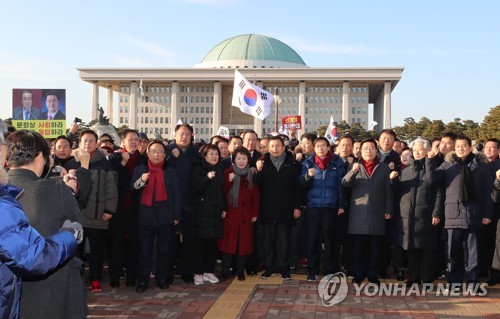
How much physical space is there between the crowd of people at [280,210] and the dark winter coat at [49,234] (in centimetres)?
288

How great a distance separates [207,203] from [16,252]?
499 cm

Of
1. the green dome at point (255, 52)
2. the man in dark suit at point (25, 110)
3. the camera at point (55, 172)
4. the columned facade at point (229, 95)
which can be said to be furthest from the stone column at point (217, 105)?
the camera at point (55, 172)

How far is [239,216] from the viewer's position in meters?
7.34

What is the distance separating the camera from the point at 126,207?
6.97m

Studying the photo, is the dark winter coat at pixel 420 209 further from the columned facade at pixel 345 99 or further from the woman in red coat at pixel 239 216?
the columned facade at pixel 345 99

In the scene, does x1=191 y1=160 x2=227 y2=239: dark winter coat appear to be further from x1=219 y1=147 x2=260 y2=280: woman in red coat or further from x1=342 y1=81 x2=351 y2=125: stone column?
x1=342 y1=81 x2=351 y2=125: stone column

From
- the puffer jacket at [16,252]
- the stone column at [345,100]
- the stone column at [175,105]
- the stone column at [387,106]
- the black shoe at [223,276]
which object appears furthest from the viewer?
the stone column at [175,105]

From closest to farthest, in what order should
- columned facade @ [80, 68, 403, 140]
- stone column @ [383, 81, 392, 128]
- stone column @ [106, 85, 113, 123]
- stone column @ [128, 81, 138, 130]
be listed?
stone column @ [383, 81, 392, 128] < columned facade @ [80, 68, 403, 140] < stone column @ [128, 81, 138, 130] < stone column @ [106, 85, 113, 123]

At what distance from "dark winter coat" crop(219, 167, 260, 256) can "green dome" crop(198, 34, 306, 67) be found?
350ft

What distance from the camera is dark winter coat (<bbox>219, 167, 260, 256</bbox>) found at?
7266mm

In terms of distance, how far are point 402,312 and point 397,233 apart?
1589 mm

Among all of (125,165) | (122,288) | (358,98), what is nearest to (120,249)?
(122,288)

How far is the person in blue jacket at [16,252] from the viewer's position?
2.12m

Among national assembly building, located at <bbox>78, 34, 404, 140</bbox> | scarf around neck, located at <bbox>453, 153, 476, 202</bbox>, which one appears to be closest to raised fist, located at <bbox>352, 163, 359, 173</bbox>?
scarf around neck, located at <bbox>453, 153, 476, 202</bbox>
